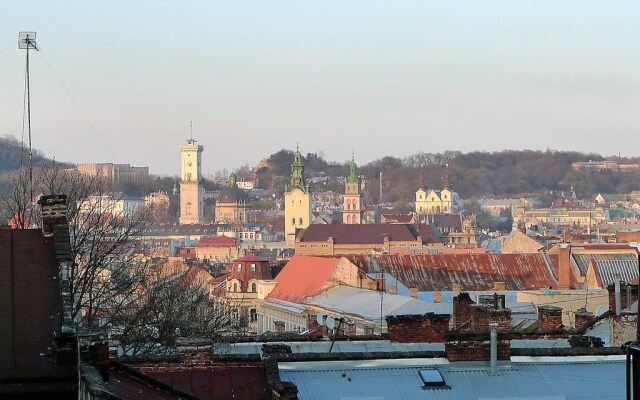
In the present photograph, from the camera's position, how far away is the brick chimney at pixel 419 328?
2182 cm

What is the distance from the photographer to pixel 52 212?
14.1 metres

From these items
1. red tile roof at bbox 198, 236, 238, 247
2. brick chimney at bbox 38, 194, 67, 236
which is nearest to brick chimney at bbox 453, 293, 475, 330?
brick chimney at bbox 38, 194, 67, 236

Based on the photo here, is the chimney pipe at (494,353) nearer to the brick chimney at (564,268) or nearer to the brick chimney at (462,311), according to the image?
the brick chimney at (462,311)

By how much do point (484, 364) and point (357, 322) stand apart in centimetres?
2942

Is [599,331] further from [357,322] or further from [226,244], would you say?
[226,244]

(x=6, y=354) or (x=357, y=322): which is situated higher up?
(x=6, y=354)

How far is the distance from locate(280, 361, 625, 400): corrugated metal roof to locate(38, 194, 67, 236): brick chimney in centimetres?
393

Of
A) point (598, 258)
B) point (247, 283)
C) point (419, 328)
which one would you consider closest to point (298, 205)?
point (247, 283)

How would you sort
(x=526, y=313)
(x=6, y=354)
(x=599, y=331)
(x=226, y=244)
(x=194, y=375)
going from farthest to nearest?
(x=226, y=244) → (x=526, y=313) → (x=599, y=331) → (x=194, y=375) → (x=6, y=354)

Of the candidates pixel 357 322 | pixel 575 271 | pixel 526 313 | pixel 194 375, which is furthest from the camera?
pixel 575 271

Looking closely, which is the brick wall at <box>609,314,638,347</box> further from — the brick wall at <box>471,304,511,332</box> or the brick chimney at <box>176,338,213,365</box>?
the brick chimney at <box>176,338,213,365</box>

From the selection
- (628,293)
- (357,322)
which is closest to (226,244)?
(357,322)

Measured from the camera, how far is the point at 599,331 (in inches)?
1003

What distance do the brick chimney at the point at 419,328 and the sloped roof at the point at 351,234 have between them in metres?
128
